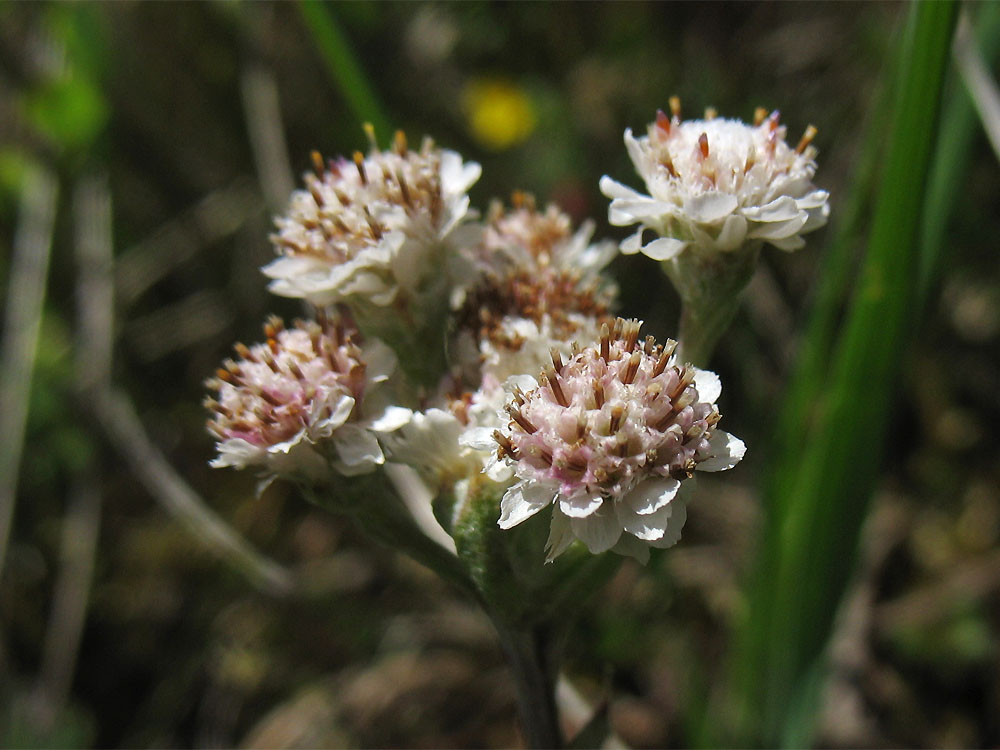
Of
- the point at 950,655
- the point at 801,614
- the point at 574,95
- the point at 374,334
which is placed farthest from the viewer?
the point at 574,95

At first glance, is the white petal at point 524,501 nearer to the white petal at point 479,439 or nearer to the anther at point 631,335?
the white petal at point 479,439

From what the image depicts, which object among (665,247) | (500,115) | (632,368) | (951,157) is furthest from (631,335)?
(500,115)

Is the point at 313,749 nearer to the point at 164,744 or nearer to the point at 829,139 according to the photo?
the point at 164,744

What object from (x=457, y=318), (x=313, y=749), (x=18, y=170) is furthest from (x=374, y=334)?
(x=18, y=170)

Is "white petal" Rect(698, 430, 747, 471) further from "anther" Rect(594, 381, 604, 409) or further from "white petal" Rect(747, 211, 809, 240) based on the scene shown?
"white petal" Rect(747, 211, 809, 240)

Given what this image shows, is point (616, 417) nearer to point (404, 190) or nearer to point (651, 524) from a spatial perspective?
point (651, 524)

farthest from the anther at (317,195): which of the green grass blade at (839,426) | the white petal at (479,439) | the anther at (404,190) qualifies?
the green grass blade at (839,426)

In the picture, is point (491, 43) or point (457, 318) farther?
point (491, 43)
